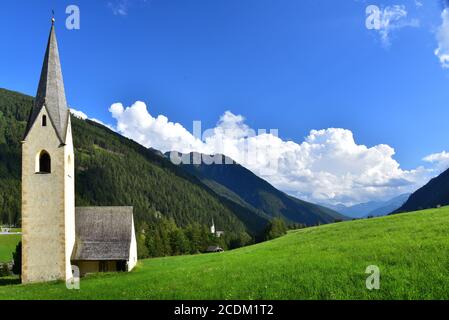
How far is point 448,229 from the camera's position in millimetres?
25438

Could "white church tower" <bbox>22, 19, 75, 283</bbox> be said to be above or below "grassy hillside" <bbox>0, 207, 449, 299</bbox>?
above

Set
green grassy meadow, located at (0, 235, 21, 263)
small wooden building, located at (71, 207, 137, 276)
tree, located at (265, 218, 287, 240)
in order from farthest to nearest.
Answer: tree, located at (265, 218, 287, 240)
green grassy meadow, located at (0, 235, 21, 263)
small wooden building, located at (71, 207, 137, 276)

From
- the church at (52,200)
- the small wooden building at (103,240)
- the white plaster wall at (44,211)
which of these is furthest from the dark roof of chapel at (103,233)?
the white plaster wall at (44,211)

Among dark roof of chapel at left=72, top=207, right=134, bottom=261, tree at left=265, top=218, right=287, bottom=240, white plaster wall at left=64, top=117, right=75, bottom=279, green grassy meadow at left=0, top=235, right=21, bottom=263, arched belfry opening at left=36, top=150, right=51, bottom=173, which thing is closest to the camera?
white plaster wall at left=64, top=117, right=75, bottom=279

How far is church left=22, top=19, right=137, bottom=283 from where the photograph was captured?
36.9 metres

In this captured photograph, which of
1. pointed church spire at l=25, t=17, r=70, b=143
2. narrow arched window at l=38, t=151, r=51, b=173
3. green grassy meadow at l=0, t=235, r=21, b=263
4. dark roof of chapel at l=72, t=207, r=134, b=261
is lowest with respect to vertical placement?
green grassy meadow at l=0, t=235, r=21, b=263

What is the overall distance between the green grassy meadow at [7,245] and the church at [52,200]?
88.9 m

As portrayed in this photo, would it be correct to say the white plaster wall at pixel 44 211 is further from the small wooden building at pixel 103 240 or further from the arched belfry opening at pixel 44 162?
the small wooden building at pixel 103 240

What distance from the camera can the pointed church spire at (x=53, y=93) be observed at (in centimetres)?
3881

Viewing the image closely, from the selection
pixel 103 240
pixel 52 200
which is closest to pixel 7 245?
pixel 103 240

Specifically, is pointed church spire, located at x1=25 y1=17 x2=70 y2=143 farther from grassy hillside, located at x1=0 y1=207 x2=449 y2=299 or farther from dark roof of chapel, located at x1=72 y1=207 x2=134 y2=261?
grassy hillside, located at x1=0 y1=207 x2=449 y2=299

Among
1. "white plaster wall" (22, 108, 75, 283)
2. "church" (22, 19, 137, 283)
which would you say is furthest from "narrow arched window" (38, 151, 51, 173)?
"white plaster wall" (22, 108, 75, 283)
